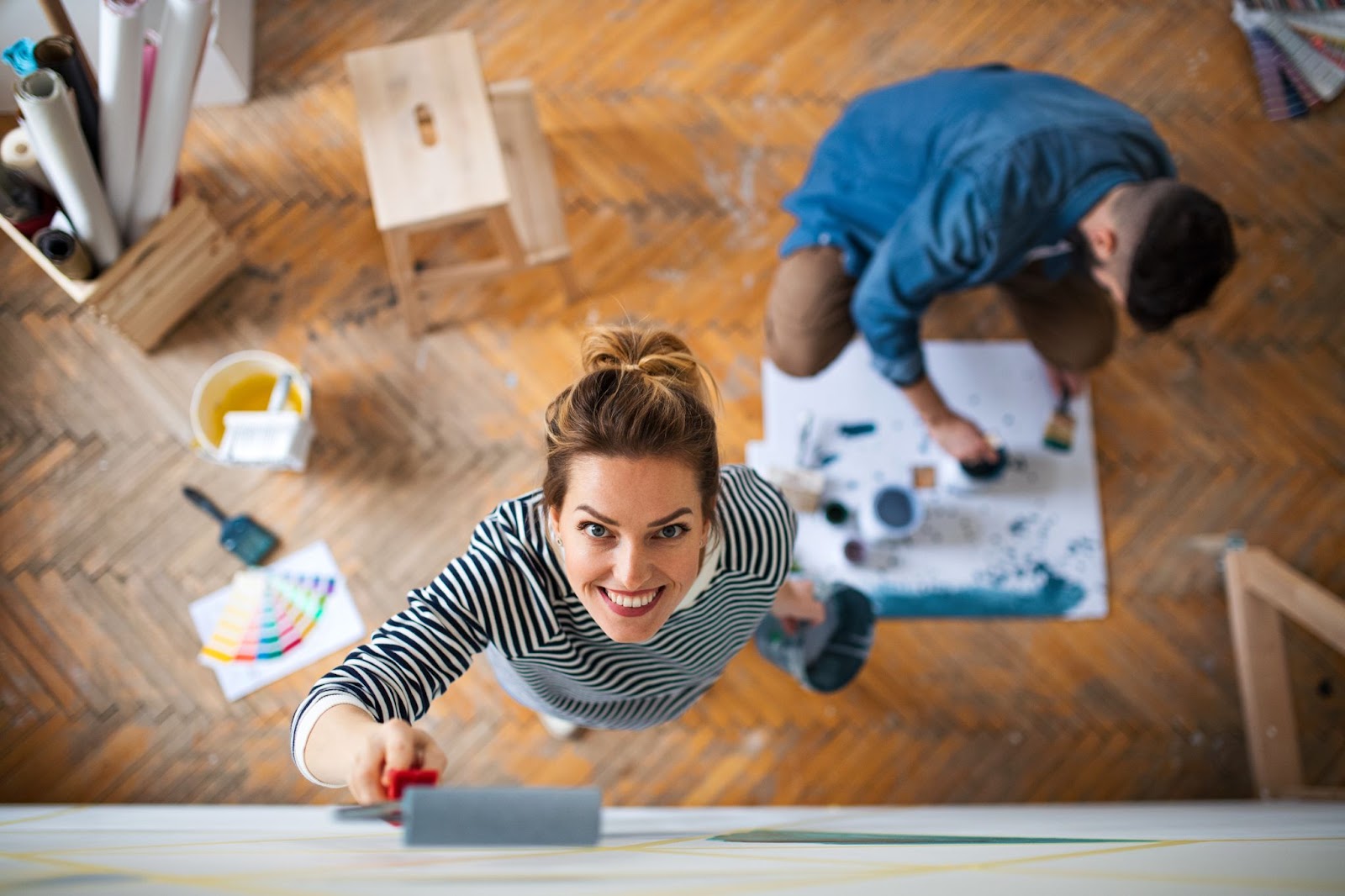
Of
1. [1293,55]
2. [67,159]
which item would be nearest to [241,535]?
[67,159]

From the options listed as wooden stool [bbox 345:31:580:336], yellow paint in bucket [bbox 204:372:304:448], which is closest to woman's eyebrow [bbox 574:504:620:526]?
wooden stool [bbox 345:31:580:336]

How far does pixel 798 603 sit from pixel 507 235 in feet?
3.34

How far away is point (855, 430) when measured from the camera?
216 centimetres

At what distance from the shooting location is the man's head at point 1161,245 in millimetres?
1500

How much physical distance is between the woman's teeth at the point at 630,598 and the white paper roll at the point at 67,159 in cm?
136

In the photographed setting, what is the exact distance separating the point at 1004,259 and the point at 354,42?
1.78m

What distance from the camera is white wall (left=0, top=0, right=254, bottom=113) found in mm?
1993

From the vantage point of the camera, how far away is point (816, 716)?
2.08 m

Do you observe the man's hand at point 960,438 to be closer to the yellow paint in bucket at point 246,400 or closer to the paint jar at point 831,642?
the paint jar at point 831,642

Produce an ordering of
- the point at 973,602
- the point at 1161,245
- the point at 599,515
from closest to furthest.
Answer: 1. the point at 599,515
2. the point at 1161,245
3. the point at 973,602

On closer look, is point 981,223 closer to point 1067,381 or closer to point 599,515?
point 1067,381

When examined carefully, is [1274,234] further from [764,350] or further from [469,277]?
[469,277]

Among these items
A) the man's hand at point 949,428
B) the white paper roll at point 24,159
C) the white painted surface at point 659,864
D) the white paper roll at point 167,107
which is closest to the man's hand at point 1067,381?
the man's hand at point 949,428

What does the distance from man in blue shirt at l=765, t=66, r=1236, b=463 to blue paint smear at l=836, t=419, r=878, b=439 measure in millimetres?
177
